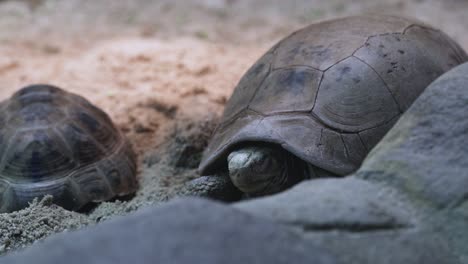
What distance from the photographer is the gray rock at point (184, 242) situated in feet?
4.61

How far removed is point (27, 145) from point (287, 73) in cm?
150

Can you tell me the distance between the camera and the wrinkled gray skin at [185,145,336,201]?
8.97 ft

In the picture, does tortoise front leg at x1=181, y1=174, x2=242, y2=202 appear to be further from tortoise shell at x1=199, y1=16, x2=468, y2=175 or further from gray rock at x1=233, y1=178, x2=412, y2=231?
gray rock at x1=233, y1=178, x2=412, y2=231

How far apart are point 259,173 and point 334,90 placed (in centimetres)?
59

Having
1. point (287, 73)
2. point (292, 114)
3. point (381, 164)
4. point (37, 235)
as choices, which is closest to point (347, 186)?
point (381, 164)

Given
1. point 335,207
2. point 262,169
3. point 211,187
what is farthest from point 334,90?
point 335,207

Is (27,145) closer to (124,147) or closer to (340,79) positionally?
(124,147)

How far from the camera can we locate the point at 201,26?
5.82m

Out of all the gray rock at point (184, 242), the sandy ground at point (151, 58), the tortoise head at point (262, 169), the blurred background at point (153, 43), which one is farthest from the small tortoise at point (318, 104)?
the gray rock at point (184, 242)

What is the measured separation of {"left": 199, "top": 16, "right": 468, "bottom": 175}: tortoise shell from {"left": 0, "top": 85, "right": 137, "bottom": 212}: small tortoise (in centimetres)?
63

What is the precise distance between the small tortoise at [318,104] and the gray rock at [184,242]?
1190 mm

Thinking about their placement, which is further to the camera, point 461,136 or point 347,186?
point 461,136

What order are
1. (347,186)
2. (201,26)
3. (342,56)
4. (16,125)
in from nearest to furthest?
(347,186) → (342,56) → (16,125) → (201,26)

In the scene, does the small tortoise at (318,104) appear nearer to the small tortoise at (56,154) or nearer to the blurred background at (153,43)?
the small tortoise at (56,154)
